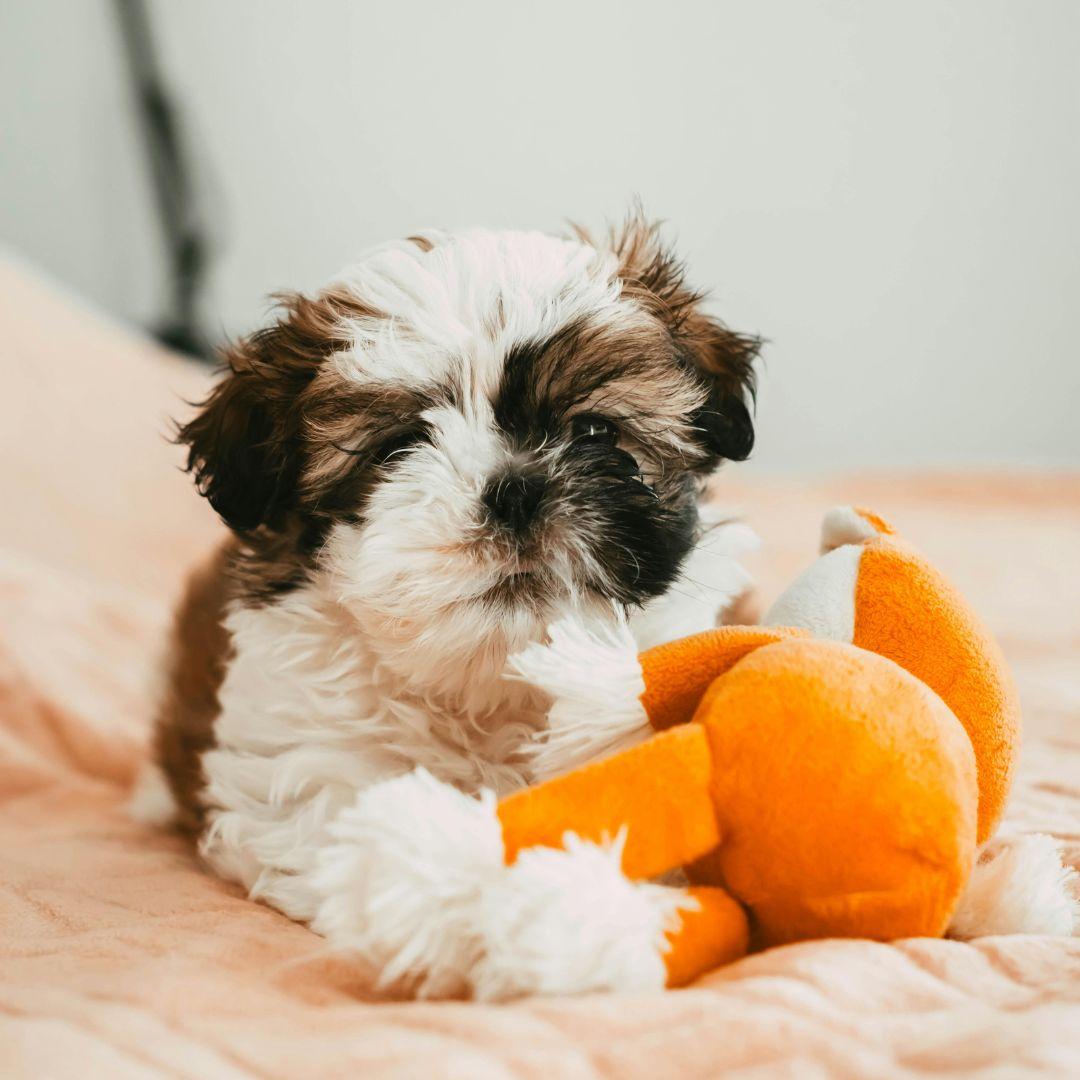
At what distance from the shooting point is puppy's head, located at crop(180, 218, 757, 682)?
0.99m

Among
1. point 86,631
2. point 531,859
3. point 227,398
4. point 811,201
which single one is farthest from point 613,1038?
point 811,201

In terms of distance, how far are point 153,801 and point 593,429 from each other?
84cm

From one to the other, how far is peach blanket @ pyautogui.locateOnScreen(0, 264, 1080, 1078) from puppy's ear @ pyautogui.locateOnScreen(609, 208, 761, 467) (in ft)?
1.59

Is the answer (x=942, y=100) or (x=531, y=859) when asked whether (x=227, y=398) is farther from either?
(x=942, y=100)

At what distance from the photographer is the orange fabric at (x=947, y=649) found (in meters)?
0.90

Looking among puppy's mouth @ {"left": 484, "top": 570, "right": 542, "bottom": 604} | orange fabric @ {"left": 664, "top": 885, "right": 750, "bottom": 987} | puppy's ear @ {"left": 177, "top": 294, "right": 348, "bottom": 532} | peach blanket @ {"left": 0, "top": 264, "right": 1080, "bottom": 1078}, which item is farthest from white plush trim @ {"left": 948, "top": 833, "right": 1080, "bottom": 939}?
puppy's ear @ {"left": 177, "top": 294, "right": 348, "bottom": 532}

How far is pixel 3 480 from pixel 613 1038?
2203mm

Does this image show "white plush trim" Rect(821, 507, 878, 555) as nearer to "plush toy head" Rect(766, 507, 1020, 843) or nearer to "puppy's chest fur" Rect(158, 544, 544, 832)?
"plush toy head" Rect(766, 507, 1020, 843)

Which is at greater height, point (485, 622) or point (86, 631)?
point (485, 622)

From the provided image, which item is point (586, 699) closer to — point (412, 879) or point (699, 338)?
point (412, 879)

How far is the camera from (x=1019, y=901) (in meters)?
0.84

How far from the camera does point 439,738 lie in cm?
114

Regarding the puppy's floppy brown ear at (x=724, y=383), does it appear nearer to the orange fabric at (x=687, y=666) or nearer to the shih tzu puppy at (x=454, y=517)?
the shih tzu puppy at (x=454, y=517)

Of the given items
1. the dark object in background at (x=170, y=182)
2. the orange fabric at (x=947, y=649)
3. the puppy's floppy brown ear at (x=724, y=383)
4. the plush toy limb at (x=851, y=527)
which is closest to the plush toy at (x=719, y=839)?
the orange fabric at (x=947, y=649)
